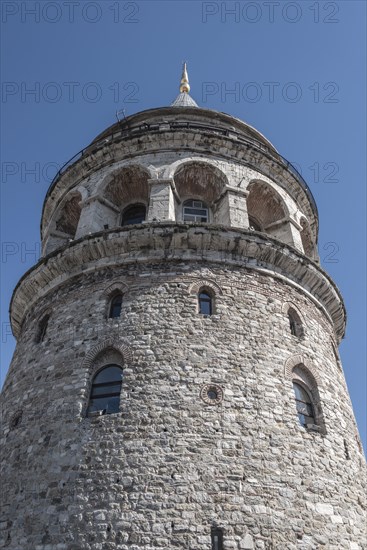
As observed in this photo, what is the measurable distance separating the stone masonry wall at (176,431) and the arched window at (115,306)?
8.6 inches

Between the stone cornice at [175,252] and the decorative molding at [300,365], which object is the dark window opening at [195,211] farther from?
the decorative molding at [300,365]

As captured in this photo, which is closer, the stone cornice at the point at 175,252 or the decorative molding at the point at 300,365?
the decorative molding at the point at 300,365

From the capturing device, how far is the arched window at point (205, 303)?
11.3m

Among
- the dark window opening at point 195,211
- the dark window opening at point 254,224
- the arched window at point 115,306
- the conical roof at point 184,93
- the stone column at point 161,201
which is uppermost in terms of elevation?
the conical roof at point 184,93

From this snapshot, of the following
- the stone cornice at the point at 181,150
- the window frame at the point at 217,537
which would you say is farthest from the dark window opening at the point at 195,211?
the window frame at the point at 217,537

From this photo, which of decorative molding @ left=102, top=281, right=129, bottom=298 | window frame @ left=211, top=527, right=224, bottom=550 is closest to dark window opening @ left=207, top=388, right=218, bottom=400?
window frame @ left=211, top=527, right=224, bottom=550

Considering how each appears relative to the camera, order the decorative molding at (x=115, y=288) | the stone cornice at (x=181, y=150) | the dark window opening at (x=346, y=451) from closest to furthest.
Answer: the dark window opening at (x=346, y=451) < the decorative molding at (x=115, y=288) < the stone cornice at (x=181, y=150)

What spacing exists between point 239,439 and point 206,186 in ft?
25.9

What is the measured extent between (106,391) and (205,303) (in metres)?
2.90

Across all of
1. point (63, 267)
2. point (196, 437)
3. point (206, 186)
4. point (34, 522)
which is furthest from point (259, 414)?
point (206, 186)

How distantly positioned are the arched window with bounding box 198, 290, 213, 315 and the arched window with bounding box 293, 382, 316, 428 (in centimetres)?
245

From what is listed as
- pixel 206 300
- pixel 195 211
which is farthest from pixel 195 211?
pixel 206 300

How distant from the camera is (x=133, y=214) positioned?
1514 centimetres

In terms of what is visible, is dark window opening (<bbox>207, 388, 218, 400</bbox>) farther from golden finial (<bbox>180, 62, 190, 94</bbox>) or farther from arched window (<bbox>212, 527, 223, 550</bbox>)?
golden finial (<bbox>180, 62, 190, 94</bbox>)
